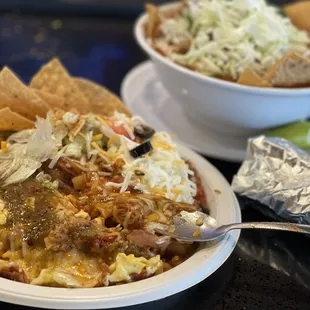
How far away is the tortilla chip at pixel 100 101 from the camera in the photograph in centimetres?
178

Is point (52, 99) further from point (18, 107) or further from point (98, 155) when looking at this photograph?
point (98, 155)

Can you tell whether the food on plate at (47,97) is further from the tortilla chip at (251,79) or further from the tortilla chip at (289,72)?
the tortilla chip at (289,72)

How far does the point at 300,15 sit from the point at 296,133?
0.72 m

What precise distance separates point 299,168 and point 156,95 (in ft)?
3.02

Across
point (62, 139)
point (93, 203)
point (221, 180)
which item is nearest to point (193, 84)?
point (221, 180)

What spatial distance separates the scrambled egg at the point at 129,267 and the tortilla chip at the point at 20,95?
601 mm

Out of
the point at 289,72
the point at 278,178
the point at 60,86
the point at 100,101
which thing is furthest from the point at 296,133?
the point at 60,86

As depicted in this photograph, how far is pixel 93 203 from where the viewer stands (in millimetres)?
1313

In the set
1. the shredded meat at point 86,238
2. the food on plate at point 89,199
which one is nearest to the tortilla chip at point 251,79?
the food on plate at point 89,199

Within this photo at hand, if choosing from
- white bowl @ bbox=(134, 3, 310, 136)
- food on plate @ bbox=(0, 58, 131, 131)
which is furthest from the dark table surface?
food on plate @ bbox=(0, 58, 131, 131)

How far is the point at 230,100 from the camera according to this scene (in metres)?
1.88

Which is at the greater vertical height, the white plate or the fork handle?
the fork handle

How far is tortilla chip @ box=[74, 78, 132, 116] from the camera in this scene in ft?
5.85

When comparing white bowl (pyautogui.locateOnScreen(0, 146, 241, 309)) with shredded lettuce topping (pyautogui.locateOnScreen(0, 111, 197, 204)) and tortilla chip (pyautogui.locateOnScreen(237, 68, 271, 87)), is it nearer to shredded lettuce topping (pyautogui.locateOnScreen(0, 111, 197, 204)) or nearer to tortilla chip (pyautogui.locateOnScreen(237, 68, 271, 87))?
shredded lettuce topping (pyautogui.locateOnScreen(0, 111, 197, 204))
